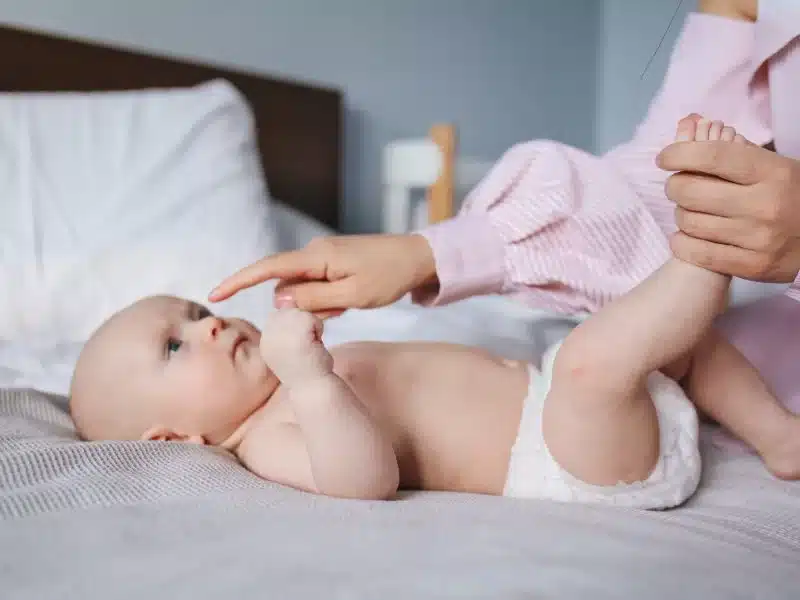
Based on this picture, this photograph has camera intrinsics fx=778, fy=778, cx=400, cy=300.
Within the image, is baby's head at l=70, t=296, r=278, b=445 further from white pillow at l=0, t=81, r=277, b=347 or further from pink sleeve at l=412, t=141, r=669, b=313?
white pillow at l=0, t=81, r=277, b=347

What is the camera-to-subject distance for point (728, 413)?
65cm

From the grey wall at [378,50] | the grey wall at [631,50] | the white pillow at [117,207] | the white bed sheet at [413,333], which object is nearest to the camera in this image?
the grey wall at [631,50]

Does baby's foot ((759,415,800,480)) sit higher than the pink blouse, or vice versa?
the pink blouse

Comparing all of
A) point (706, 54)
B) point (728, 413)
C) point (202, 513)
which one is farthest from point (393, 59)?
point (202, 513)

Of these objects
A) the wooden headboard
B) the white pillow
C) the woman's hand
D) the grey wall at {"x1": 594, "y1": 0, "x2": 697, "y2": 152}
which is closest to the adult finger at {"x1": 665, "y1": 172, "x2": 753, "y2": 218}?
the grey wall at {"x1": 594, "y1": 0, "x2": 697, "y2": 152}

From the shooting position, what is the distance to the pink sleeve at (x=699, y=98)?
2.49 feet

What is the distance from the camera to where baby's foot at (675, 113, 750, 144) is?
0.50m

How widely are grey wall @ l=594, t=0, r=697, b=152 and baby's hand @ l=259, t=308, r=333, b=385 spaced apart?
1.00 feet

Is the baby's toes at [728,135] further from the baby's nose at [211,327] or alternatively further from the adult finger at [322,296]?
the baby's nose at [211,327]

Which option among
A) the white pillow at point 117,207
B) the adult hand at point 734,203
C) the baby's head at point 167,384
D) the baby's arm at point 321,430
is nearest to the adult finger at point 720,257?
the adult hand at point 734,203

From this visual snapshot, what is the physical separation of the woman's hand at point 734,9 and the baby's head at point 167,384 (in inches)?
22.7

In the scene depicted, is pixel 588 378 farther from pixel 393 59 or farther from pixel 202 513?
pixel 393 59

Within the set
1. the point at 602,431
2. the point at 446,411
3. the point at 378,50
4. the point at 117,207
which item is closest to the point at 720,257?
A: the point at 602,431

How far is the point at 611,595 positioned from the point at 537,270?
43 cm
